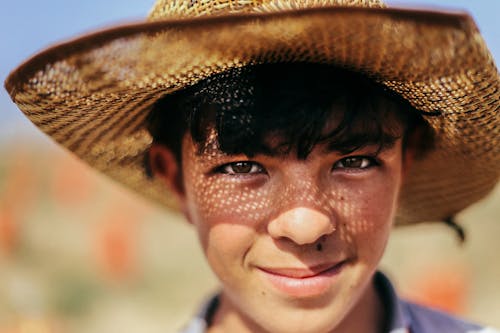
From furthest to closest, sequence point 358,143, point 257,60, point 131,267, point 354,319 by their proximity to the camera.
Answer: point 131,267 < point 354,319 < point 358,143 < point 257,60

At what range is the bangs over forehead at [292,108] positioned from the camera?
1.63 metres

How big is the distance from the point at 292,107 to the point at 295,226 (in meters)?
0.28

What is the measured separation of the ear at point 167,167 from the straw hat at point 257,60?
0.09 m

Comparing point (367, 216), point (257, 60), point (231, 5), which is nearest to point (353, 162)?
point (367, 216)

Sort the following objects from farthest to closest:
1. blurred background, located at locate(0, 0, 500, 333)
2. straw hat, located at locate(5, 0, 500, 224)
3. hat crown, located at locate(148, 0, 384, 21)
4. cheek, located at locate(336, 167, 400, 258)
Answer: blurred background, located at locate(0, 0, 500, 333), cheek, located at locate(336, 167, 400, 258), hat crown, located at locate(148, 0, 384, 21), straw hat, located at locate(5, 0, 500, 224)

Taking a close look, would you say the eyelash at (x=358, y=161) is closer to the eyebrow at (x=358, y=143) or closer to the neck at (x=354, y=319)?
the eyebrow at (x=358, y=143)

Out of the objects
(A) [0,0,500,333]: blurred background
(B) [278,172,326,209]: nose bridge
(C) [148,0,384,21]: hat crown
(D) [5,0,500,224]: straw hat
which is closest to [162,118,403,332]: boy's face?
(B) [278,172,326,209]: nose bridge

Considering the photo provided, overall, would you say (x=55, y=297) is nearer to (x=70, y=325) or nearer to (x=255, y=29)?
(x=70, y=325)

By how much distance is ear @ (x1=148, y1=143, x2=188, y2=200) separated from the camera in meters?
2.07

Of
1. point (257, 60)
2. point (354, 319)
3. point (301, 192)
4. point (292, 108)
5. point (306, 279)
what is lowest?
point (354, 319)

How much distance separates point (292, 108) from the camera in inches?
64.1

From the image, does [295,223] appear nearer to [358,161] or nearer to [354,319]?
[358,161]

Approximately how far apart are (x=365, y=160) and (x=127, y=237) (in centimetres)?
846

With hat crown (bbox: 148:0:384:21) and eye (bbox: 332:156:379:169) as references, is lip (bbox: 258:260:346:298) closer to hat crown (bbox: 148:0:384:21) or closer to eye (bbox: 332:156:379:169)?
eye (bbox: 332:156:379:169)
